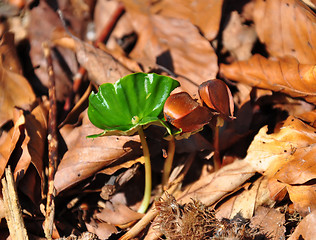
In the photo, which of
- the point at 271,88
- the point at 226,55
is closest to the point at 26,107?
the point at 226,55

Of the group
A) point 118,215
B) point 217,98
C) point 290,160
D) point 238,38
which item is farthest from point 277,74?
point 118,215

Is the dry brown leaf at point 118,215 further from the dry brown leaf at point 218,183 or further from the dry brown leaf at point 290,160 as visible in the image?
the dry brown leaf at point 290,160

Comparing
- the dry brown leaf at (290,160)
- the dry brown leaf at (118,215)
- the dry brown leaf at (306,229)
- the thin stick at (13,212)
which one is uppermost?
Answer: the dry brown leaf at (290,160)

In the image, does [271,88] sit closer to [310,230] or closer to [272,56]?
[272,56]

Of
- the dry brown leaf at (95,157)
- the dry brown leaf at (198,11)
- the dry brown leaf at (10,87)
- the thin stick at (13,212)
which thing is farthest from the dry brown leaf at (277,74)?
the thin stick at (13,212)

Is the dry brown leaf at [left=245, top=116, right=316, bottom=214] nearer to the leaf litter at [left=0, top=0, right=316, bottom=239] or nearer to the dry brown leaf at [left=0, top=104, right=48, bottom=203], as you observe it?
the leaf litter at [left=0, top=0, right=316, bottom=239]

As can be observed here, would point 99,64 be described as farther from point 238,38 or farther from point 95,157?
point 238,38
